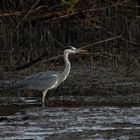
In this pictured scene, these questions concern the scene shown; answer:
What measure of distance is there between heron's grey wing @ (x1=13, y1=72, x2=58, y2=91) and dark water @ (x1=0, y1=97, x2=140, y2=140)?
0.53 meters

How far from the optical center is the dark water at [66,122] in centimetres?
891

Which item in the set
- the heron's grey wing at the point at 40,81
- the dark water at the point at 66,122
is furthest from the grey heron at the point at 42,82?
the dark water at the point at 66,122

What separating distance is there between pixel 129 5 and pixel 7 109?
756 centimetres

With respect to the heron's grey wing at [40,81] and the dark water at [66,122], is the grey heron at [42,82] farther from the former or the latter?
the dark water at [66,122]

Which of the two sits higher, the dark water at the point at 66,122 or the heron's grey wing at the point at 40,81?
the heron's grey wing at the point at 40,81

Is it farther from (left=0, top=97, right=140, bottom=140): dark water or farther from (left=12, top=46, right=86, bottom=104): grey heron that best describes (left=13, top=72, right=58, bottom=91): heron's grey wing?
(left=0, top=97, right=140, bottom=140): dark water

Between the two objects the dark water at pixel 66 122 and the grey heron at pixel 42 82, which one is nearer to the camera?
the dark water at pixel 66 122

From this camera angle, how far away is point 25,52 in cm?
1675

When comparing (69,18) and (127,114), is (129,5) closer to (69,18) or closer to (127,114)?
(69,18)

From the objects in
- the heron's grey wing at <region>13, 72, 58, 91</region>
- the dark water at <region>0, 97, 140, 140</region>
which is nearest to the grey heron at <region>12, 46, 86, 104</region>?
the heron's grey wing at <region>13, 72, 58, 91</region>

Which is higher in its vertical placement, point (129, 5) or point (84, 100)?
point (129, 5)

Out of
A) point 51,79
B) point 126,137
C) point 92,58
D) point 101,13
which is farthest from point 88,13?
point 126,137

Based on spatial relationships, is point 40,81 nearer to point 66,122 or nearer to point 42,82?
point 42,82

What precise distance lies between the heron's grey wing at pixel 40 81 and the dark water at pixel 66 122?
1.74 feet
